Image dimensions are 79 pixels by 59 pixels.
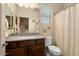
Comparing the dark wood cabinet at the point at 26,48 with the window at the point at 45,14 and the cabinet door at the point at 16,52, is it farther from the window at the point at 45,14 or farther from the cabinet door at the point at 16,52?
the window at the point at 45,14

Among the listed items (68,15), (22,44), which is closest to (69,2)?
(68,15)

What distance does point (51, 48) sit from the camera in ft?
5.67

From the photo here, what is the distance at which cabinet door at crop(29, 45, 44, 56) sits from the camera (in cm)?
166

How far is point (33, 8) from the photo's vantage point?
1.74m

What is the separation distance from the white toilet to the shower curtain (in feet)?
0.23

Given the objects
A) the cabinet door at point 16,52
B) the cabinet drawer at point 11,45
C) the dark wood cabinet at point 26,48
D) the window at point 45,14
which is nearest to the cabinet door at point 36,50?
the dark wood cabinet at point 26,48

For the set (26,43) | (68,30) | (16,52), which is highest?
(68,30)

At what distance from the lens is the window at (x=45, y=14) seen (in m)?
1.69

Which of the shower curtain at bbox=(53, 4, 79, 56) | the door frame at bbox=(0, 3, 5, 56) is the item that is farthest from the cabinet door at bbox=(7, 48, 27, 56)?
the shower curtain at bbox=(53, 4, 79, 56)

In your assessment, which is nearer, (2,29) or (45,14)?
(2,29)

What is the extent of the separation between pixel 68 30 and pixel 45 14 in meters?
0.38

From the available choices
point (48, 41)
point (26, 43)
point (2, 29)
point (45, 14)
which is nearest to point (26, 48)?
point (26, 43)

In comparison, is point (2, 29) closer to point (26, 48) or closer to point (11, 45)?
point (11, 45)

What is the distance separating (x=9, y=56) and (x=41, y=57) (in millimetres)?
407
